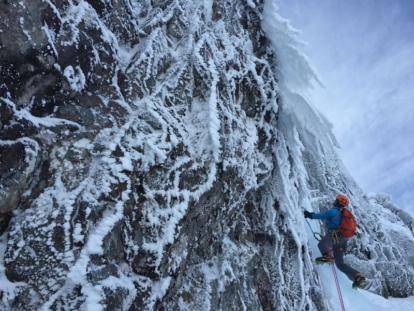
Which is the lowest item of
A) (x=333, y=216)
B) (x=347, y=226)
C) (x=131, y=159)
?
(x=131, y=159)

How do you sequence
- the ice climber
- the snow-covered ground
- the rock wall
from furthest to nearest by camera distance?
the snow-covered ground
the ice climber
the rock wall

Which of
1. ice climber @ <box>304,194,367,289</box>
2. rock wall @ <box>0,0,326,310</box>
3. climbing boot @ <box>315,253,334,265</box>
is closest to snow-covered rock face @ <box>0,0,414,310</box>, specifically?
rock wall @ <box>0,0,326,310</box>

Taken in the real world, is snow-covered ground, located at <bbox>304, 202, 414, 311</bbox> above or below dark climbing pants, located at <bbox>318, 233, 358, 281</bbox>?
below

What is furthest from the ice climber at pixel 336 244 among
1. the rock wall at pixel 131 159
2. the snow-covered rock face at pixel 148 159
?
the rock wall at pixel 131 159

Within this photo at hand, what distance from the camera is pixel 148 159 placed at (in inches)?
132

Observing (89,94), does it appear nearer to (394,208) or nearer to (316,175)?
(316,175)

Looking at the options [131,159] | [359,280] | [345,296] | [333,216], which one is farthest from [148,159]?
[345,296]

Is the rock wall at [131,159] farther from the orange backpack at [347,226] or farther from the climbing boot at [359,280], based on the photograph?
the orange backpack at [347,226]

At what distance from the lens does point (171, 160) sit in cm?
362

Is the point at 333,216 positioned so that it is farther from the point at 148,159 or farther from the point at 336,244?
the point at 148,159

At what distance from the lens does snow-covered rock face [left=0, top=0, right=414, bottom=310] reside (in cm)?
254

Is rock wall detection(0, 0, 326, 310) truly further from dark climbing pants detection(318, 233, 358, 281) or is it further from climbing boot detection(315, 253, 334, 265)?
dark climbing pants detection(318, 233, 358, 281)

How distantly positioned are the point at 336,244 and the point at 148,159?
17.3 ft

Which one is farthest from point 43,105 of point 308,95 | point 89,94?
point 308,95
